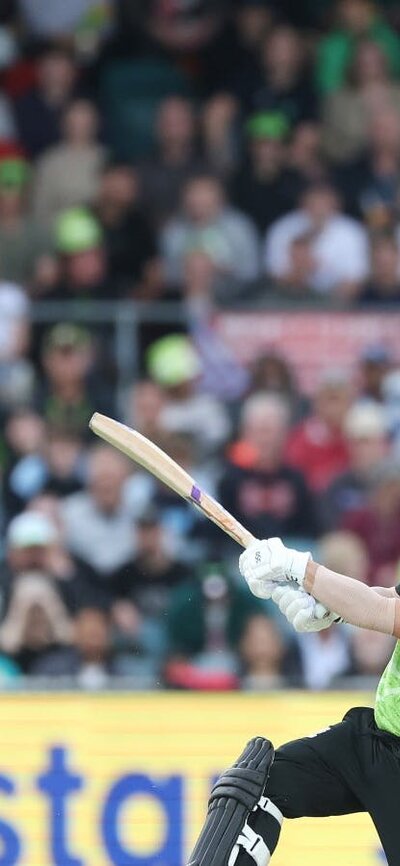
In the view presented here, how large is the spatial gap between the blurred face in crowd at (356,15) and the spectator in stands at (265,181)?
1.10 metres

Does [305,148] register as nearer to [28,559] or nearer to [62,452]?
[62,452]

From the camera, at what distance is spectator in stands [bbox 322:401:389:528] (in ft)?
30.6

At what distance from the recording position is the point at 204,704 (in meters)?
6.71

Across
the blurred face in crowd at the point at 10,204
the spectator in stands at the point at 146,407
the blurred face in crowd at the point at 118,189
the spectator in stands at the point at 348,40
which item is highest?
the spectator in stands at the point at 348,40

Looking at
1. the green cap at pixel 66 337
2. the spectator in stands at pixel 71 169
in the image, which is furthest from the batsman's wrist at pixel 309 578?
the spectator in stands at pixel 71 169

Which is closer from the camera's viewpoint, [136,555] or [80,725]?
[80,725]

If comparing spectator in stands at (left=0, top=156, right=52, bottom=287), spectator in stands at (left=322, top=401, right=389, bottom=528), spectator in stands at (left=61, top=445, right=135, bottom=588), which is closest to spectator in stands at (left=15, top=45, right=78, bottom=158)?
spectator in stands at (left=0, top=156, right=52, bottom=287)

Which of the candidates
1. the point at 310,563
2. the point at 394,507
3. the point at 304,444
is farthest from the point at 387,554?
the point at 310,563

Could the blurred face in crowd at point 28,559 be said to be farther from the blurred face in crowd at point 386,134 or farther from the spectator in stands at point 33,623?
the blurred face in crowd at point 386,134

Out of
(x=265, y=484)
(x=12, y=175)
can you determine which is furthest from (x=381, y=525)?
(x=12, y=175)

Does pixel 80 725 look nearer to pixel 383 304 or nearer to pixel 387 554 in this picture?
pixel 387 554

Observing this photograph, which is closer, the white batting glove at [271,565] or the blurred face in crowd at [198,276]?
the white batting glove at [271,565]

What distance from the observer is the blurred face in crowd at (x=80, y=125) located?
1093 cm

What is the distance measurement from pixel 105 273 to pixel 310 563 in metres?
5.18
